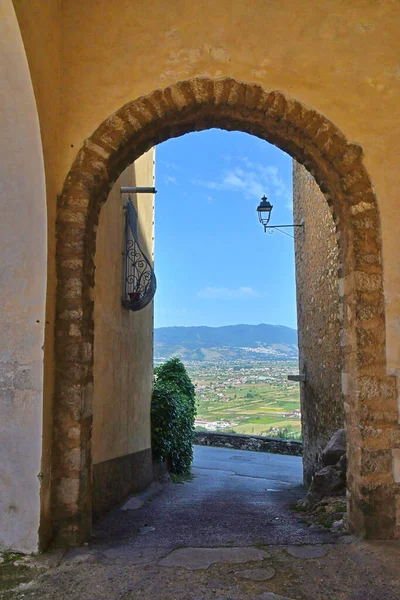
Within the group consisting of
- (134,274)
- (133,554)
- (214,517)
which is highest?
(134,274)

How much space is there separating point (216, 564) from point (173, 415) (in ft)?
16.5

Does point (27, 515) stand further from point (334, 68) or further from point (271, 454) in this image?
point (271, 454)

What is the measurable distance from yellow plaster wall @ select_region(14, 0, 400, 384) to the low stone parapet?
11.6 meters

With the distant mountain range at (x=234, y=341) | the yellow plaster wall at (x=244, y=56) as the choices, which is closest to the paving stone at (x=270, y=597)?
the yellow plaster wall at (x=244, y=56)

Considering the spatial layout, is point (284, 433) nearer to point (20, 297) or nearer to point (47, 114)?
point (20, 297)

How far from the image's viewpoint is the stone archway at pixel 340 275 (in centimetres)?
315

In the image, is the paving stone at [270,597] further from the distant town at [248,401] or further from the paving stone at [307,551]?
the distant town at [248,401]

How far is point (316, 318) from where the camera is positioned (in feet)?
25.0

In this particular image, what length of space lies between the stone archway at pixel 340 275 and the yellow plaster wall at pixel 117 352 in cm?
116

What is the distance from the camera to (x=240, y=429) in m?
17.4

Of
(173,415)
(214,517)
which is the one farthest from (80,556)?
(173,415)

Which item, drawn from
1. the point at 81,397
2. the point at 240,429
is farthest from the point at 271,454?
the point at 81,397

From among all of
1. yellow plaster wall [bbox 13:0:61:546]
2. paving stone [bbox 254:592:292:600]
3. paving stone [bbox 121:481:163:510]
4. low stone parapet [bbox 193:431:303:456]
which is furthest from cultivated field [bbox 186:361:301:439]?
paving stone [bbox 254:592:292:600]

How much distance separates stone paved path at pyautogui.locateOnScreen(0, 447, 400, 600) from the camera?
96.5 inches
